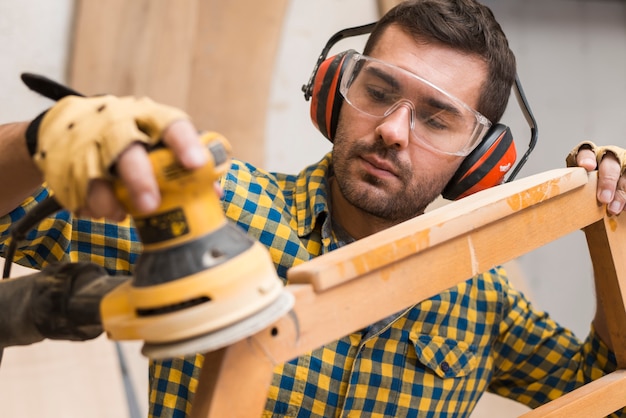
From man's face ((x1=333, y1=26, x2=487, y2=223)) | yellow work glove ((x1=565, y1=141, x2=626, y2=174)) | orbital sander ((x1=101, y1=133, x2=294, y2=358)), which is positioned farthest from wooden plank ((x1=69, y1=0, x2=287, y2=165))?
orbital sander ((x1=101, y1=133, x2=294, y2=358))

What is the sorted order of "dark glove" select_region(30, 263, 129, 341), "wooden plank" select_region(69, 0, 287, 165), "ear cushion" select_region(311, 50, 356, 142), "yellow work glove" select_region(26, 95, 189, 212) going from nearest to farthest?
"yellow work glove" select_region(26, 95, 189, 212)
"dark glove" select_region(30, 263, 129, 341)
"ear cushion" select_region(311, 50, 356, 142)
"wooden plank" select_region(69, 0, 287, 165)

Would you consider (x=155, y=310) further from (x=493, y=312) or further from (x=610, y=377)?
(x=493, y=312)

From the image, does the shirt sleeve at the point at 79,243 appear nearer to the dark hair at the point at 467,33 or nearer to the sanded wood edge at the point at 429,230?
the sanded wood edge at the point at 429,230

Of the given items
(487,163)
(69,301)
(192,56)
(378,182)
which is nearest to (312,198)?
(378,182)

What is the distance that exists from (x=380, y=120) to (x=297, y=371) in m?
0.53

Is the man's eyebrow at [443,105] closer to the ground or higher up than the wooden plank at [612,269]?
higher up

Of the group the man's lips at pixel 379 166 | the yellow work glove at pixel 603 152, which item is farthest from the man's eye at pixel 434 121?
the yellow work glove at pixel 603 152

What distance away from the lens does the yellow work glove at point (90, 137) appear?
2.12 ft

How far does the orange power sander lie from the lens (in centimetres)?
66

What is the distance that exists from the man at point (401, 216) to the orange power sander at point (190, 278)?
0.57 meters

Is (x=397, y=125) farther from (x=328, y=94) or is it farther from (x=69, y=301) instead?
(x=69, y=301)

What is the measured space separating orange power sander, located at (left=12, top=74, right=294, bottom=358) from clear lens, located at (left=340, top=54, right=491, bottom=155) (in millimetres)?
765

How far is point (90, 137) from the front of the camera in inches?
26.0

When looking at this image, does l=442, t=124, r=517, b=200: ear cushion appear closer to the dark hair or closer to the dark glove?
the dark hair
